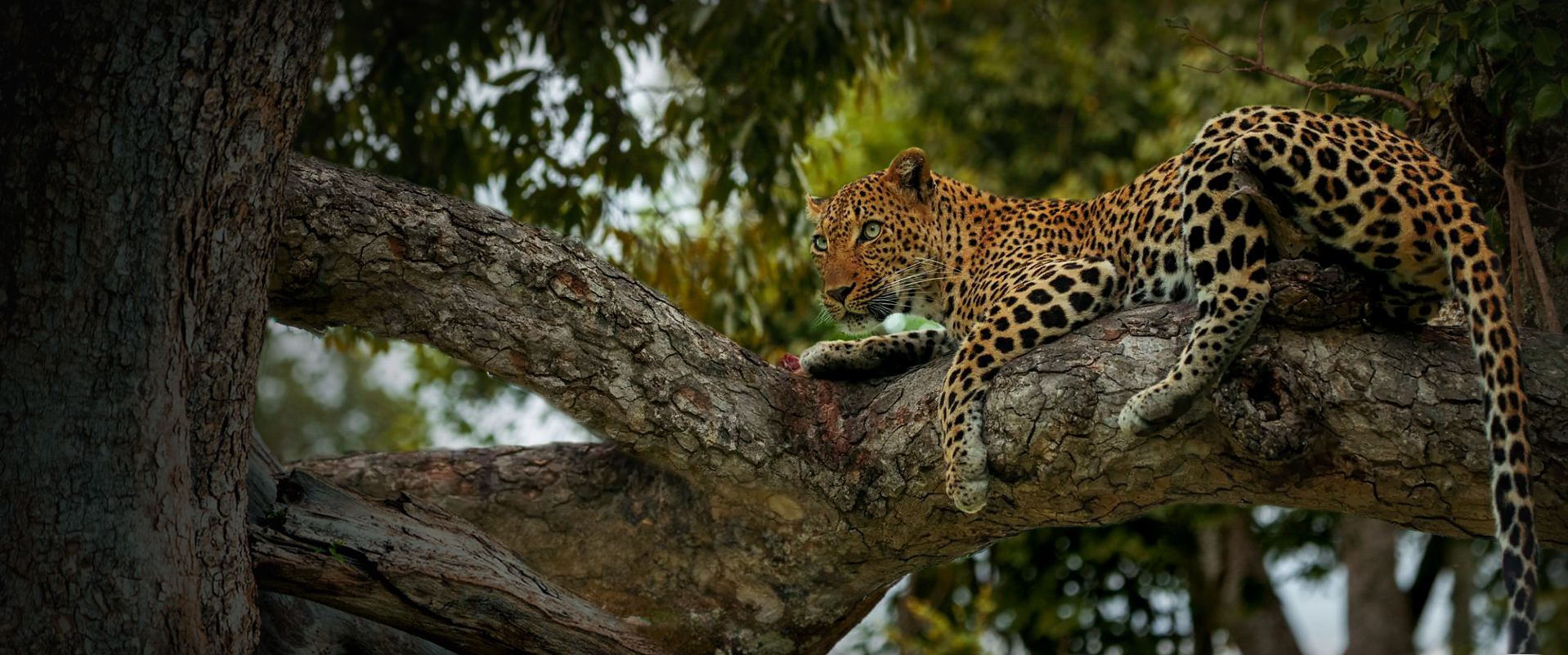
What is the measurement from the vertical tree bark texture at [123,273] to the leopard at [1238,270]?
2.67 m

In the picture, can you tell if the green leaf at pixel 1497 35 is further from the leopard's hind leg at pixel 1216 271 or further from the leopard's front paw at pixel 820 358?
the leopard's front paw at pixel 820 358

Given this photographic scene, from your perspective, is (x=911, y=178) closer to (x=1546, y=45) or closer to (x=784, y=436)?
(x=784, y=436)

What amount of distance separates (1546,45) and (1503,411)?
1697mm

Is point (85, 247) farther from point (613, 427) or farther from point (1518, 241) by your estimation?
point (1518, 241)

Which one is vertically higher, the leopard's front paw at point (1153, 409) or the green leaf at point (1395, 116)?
the green leaf at point (1395, 116)

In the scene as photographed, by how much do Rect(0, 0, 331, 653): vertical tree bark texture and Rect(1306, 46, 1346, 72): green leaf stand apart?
421cm

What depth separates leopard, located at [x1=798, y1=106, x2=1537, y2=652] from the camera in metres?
4.31

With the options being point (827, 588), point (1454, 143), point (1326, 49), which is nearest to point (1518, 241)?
point (1454, 143)

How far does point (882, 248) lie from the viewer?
6.62 m

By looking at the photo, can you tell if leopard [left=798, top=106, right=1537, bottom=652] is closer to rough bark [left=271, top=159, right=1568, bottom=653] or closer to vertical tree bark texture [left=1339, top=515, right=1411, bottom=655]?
rough bark [left=271, top=159, right=1568, bottom=653]

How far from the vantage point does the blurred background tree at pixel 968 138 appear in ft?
19.2

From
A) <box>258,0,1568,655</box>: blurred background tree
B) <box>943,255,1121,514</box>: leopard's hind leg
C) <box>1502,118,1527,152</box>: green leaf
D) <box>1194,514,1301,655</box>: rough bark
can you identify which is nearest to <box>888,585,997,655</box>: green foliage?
<box>258,0,1568,655</box>: blurred background tree

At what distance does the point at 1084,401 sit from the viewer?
16.0ft

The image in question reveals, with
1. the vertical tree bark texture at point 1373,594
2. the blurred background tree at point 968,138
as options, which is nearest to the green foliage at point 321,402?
the blurred background tree at point 968,138
